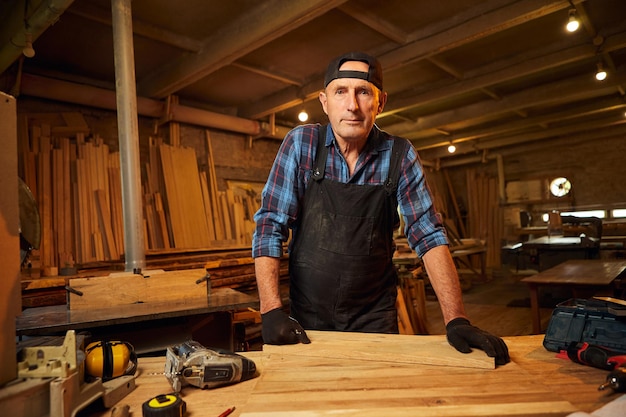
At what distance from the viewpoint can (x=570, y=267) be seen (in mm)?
5262

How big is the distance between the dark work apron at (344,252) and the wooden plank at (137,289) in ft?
3.49

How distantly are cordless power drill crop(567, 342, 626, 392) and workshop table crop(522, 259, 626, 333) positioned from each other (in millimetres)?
3262

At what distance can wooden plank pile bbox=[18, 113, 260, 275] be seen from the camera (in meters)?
5.05

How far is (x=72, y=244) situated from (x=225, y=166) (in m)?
3.04

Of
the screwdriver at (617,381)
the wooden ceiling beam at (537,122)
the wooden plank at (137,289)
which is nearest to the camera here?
the screwdriver at (617,381)

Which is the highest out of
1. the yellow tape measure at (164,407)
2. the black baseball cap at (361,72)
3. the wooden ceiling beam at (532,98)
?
the wooden ceiling beam at (532,98)

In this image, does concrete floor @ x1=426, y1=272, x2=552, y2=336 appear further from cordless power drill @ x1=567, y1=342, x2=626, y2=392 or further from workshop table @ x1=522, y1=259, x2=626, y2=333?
cordless power drill @ x1=567, y1=342, x2=626, y2=392

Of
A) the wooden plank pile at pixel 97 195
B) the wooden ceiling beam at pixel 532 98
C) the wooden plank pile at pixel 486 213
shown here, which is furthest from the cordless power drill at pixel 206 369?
the wooden plank pile at pixel 486 213

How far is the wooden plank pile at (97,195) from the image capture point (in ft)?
16.6

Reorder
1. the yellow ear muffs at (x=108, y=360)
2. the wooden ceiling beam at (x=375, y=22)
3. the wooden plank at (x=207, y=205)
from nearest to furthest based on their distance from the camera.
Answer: the yellow ear muffs at (x=108, y=360) < the wooden ceiling beam at (x=375, y=22) < the wooden plank at (x=207, y=205)

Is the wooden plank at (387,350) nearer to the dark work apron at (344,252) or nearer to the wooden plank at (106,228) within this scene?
the dark work apron at (344,252)

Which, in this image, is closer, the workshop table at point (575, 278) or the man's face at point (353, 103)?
the man's face at point (353, 103)

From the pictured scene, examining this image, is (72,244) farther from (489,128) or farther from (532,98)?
(489,128)

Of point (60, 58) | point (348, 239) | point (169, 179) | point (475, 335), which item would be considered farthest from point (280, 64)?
point (475, 335)
